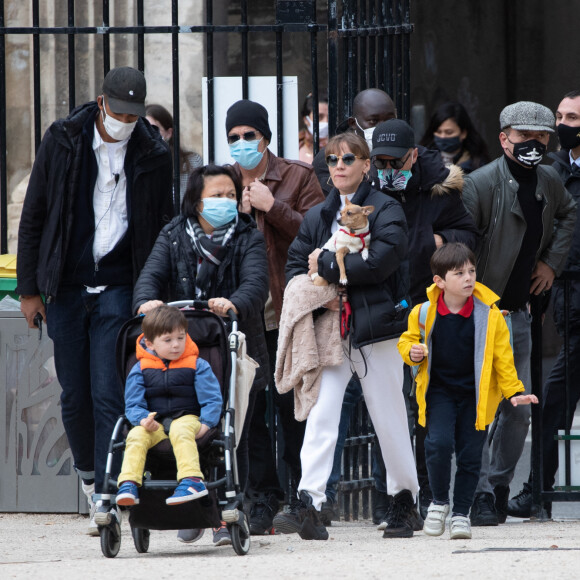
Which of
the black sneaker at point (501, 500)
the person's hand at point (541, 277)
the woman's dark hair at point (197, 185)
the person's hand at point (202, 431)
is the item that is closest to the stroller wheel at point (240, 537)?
the person's hand at point (202, 431)

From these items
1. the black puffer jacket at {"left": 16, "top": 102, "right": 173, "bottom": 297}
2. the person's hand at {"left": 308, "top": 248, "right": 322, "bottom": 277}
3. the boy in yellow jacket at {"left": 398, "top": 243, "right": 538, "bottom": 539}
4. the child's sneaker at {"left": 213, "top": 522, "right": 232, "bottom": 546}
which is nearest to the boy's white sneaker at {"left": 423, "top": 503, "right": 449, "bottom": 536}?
the boy in yellow jacket at {"left": 398, "top": 243, "right": 538, "bottom": 539}

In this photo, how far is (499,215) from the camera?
304 inches

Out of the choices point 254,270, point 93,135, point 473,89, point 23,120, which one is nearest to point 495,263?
point 254,270

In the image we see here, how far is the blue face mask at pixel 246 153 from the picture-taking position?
7469mm

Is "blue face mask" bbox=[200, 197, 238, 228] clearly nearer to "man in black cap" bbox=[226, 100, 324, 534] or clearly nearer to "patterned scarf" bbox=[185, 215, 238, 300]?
"patterned scarf" bbox=[185, 215, 238, 300]

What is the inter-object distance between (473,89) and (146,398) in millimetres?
7280

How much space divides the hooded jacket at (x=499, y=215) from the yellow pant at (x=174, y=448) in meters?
2.11

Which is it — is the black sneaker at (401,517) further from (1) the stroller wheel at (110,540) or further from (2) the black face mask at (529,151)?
(2) the black face mask at (529,151)

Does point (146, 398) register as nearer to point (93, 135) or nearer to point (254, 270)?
point (254, 270)

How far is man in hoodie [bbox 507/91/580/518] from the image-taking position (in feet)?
26.9

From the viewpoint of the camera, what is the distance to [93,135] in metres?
7.43

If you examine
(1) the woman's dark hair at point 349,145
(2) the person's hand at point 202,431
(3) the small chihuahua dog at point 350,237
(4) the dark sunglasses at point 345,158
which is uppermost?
(1) the woman's dark hair at point 349,145

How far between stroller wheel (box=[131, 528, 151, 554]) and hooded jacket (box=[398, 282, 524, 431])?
4.58 feet

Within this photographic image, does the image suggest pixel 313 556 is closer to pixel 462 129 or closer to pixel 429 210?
pixel 429 210
